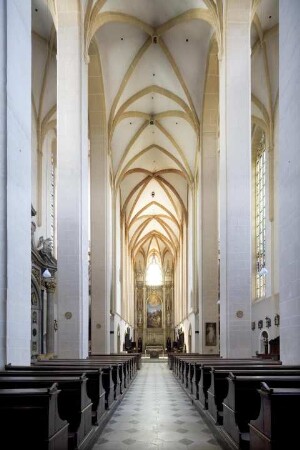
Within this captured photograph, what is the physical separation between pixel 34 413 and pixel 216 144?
65.1 ft

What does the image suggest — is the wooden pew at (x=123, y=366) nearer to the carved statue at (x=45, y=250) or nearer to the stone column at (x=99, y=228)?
the carved statue at (x=45, y=250)

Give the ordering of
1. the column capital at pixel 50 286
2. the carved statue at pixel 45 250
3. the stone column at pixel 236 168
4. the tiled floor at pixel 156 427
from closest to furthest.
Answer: the tiled floor at pixel 156 427 → the stone column at pixel 236 168 → the carved statue at pixel 45 250 → the column capital at pixel 50 286

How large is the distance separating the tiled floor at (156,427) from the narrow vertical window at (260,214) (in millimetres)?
12751

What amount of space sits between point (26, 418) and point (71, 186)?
35.1 feet

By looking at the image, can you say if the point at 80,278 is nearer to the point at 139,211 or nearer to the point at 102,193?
the point at 102,193

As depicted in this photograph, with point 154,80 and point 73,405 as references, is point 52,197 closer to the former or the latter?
point 154,80

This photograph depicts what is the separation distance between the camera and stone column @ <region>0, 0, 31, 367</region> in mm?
7391

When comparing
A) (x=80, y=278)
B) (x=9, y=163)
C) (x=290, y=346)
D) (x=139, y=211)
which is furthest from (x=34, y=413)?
(x=139, y=211)

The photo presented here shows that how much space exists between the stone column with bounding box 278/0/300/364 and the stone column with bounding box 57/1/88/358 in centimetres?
749

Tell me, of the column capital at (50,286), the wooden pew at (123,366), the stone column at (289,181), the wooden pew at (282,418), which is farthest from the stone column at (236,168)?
the wooden pew at (282,418)

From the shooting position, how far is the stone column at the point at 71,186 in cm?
1452

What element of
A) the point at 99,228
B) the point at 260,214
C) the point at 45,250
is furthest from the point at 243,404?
the point at 260,214

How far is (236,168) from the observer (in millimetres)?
15344

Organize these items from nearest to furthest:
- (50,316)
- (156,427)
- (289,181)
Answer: (289,181) → (156,427) → (50,316)
